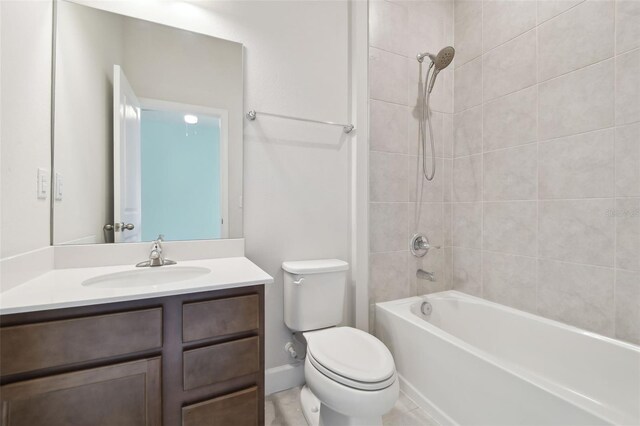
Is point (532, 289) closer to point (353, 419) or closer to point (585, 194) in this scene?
point (585, 194)

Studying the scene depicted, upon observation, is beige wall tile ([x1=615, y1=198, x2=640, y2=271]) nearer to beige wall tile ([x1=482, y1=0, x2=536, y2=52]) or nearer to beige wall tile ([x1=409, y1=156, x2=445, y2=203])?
beige wall tile ([x1=409, y1=156, x2=445, y2=203])

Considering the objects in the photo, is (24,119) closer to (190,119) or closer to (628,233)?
(190,119)

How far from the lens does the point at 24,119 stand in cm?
102

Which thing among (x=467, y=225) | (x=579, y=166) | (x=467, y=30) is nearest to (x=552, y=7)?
(x=467, y=30)

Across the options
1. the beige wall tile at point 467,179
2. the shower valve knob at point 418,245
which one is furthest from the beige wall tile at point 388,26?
the shower valve knob at point 418,245

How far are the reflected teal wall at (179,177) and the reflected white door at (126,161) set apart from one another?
0.09ft

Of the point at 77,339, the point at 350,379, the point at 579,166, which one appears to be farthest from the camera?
the point at 579,166

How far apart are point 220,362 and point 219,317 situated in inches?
6.3

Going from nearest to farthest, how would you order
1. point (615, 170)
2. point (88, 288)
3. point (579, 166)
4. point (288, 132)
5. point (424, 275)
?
point (88, 288) → point (615, 170) → point (579, 166) → point (288, 132) → point (424, 275)

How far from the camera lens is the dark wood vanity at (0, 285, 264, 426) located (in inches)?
31.4

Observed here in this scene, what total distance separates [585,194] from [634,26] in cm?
74

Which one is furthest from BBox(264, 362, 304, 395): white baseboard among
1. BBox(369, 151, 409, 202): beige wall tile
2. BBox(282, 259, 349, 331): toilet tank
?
BBox(369, 151, 409, 202): beige wall tile

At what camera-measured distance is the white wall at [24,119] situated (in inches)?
35.7

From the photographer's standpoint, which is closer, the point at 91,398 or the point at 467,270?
the point at 91,398
